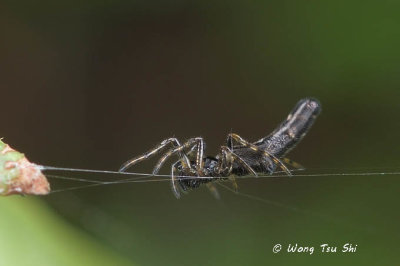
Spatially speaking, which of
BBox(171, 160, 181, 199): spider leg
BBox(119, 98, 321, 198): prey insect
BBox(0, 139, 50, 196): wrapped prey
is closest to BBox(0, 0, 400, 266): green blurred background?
BBox(171, 160, 181, 199): spider leg

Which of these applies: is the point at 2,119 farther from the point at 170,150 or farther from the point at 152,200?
the point at 170,150

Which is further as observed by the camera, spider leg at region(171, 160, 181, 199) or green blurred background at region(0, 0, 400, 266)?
green blurred background at region(0, 0, 400, 266)

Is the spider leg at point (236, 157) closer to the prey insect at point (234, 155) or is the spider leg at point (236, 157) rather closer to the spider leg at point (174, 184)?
the prey insect at point (234, 155)

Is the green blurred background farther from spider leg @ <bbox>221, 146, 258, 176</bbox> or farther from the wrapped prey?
the wrapped prey

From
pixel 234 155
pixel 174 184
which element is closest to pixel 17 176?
pixel 174 184

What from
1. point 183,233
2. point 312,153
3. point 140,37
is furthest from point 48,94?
point 312,153
